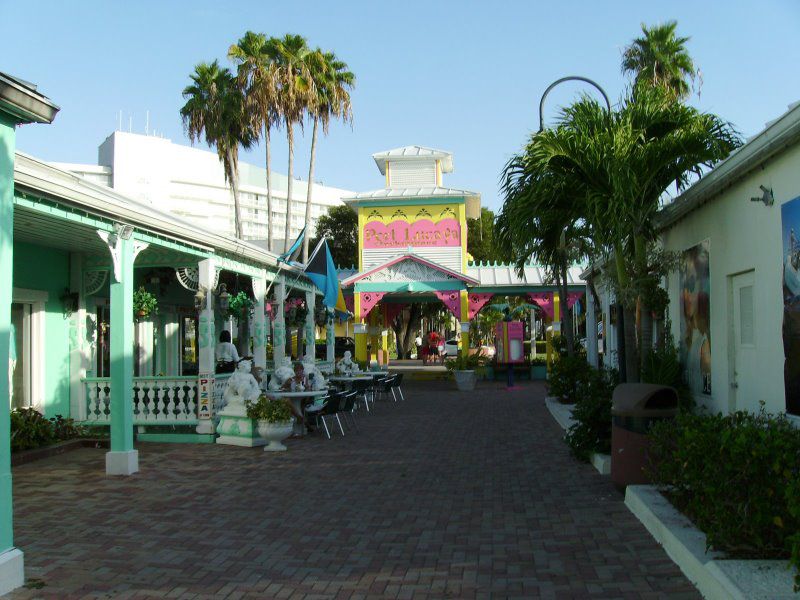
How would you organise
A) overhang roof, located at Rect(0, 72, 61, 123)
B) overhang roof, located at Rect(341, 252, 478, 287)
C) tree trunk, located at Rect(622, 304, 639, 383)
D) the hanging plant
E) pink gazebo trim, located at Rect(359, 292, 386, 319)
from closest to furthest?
overhang roof, located at Rect(0, 72, 61, 123), tree trunk, located at Rect(622, 304, 639, 383), the hanging plant, overhang roof, located at Rect(341, 252, 478, 287), pink gazebo trim, located at Rect(359, 292, 386, 319)

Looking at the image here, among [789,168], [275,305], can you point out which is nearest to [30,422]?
[275,305]

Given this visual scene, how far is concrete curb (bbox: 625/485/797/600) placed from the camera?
12.8ft

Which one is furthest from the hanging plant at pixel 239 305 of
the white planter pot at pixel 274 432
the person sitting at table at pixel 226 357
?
the white planter pot at pixel 274 432

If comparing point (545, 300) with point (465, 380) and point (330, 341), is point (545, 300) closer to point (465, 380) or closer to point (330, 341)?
point (465, 380)

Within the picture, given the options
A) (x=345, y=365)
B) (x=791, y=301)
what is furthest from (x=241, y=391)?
(x=791, y=301)

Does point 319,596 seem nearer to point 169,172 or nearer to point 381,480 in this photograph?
point 381,480

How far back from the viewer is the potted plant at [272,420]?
1097cm

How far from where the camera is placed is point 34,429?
10320 mm

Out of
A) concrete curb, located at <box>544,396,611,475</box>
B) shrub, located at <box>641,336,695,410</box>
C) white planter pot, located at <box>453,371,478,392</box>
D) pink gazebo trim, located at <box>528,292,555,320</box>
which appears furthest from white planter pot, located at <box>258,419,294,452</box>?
→ pink gazebo trim, located at <box>528,292,555,320</box>

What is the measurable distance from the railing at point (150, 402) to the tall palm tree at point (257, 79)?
1713 cm

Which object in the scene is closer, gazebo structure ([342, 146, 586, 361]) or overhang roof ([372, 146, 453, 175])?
gazebo structure ([342, 146, 586, 361])

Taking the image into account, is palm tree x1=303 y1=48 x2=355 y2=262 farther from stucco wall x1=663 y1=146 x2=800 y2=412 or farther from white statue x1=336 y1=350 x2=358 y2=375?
stucco wall x1=663 y1=146 x2=800 y2=412

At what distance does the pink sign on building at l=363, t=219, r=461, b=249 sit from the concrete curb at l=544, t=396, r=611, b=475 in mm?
10458

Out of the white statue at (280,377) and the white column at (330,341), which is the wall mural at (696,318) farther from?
the white column at (330,341)
